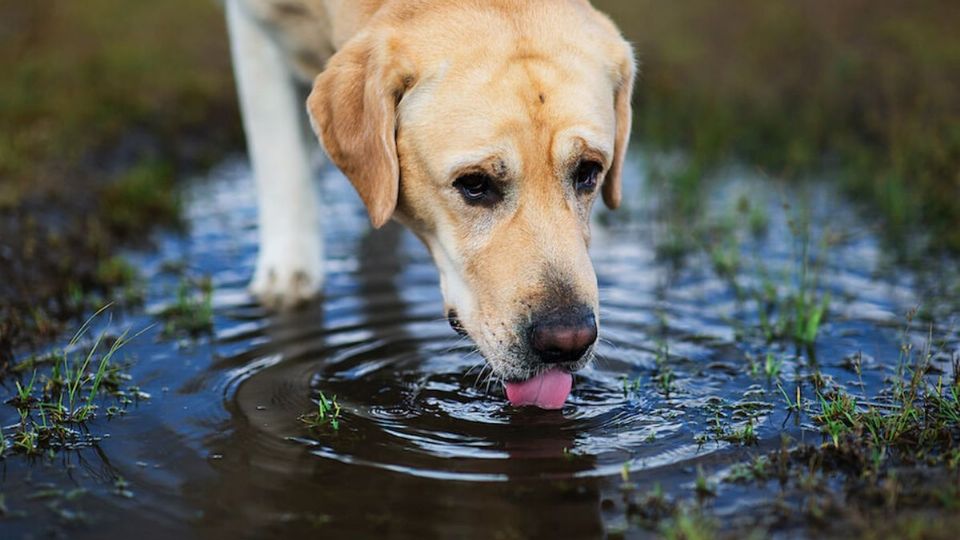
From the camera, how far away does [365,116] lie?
3.93 m

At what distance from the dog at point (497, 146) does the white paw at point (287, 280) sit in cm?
113

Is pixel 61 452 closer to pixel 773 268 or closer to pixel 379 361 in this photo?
pixel 379 361

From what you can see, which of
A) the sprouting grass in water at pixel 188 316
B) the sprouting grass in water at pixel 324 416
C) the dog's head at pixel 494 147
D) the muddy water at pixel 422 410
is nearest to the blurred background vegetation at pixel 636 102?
the sprouting grass in water at pixel 188 316

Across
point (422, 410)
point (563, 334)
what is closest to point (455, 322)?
point (422, 410)

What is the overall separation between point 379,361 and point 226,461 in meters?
1.01

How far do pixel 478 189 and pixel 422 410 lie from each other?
29.3 inches

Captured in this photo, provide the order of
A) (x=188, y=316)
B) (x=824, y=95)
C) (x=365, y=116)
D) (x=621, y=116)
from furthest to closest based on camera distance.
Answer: (x=824, y=95)
(x=188, y=316)
(x=621, y=116)
(x=365, y=116)

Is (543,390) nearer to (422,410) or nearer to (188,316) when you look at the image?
(422,410)

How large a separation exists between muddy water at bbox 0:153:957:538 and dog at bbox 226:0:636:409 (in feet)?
1.01

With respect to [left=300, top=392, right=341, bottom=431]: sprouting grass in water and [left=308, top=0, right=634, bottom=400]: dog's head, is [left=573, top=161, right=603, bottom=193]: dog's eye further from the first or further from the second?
[left=300, top=392, right=341, bottom=431]: sprouting grass in water

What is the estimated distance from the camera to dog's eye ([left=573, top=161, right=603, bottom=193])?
3.78 metres

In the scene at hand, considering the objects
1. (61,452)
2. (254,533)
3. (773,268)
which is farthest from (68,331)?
(773,268)

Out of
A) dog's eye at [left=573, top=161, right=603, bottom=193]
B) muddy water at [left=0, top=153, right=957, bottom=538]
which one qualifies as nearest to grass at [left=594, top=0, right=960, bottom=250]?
muddy water at [left=0, top=153, right=957, bottom=538]

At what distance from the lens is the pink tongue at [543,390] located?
3527 millimetres
